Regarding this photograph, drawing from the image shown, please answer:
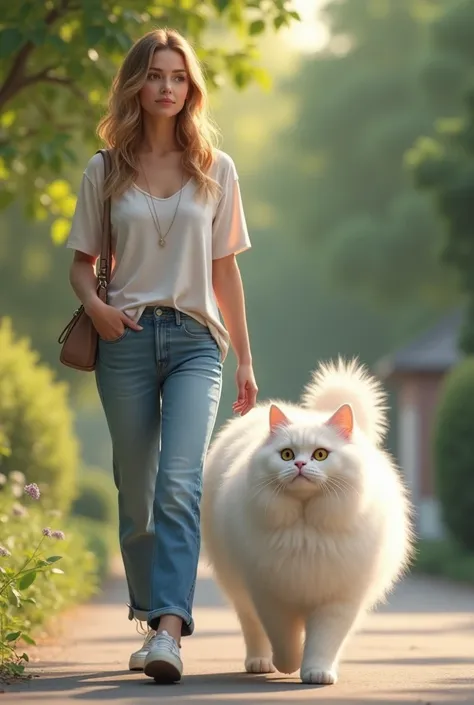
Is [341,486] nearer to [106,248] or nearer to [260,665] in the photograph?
[260,665]

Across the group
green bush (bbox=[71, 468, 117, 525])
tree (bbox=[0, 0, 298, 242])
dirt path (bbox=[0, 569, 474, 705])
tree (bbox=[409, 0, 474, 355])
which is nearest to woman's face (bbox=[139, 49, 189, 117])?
dirt path (bbox=[0, 569, 474, 705])

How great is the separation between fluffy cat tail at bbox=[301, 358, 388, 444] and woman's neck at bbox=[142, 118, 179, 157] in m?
1.20

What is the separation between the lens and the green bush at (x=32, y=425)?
1599 centimetres

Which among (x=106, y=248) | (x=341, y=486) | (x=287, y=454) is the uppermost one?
(x=106, y=248)

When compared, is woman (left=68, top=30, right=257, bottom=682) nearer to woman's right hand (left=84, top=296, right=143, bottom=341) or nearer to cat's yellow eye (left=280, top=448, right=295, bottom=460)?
woman's right hand (left=84, top=296, right=143, bottom=341)

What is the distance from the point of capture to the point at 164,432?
6223mm

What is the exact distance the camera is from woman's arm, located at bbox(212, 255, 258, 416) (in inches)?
260

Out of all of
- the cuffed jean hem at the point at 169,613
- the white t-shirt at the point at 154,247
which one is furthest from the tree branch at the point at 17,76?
the cuffed jean hem at the point at 169,613

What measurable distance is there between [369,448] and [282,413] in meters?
0.46

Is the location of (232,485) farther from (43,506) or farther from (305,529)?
(43,506)

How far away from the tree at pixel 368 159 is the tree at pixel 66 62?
79.5 feet

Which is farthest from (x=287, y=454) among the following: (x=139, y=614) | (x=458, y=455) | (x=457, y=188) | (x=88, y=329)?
(x=457, y=188)

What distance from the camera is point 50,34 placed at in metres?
9.38

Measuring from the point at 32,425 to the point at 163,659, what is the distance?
35.0 feet
